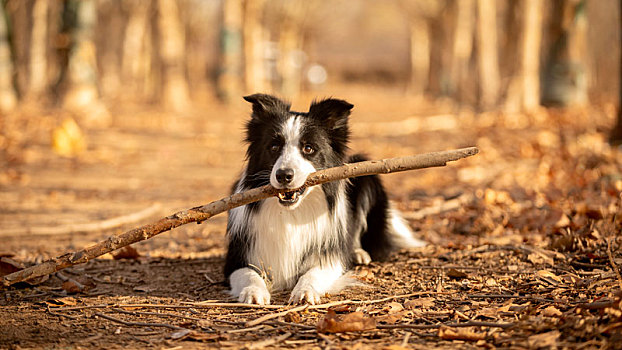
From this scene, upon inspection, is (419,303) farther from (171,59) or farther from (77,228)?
(171,59)

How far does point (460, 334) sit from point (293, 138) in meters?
1.85

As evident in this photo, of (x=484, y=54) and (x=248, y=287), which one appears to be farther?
(x=484, y=54)

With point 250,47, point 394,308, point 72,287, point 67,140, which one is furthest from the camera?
point 250,47

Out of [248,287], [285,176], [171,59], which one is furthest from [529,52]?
[248,287]

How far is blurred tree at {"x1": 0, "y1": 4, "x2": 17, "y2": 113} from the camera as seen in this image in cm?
1362

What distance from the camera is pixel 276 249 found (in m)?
4.50

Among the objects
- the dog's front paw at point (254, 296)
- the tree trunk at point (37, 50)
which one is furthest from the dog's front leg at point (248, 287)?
the tree trunk at point (37, 50)

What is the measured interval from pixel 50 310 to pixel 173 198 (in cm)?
523

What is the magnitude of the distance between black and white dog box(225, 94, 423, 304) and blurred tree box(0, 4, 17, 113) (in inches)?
440

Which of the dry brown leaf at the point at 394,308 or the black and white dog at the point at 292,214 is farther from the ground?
the black and white dog at the point at 292,214

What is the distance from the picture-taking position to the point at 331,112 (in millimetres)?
4441

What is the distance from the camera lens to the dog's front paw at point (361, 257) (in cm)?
515

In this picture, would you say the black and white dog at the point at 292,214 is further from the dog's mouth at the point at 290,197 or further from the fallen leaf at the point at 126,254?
the fallen leaf at the point at 126,254

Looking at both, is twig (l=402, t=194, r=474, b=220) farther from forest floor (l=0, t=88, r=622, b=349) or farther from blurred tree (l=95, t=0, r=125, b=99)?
blurred tree (l=95, t=0, r=125, b=99)
